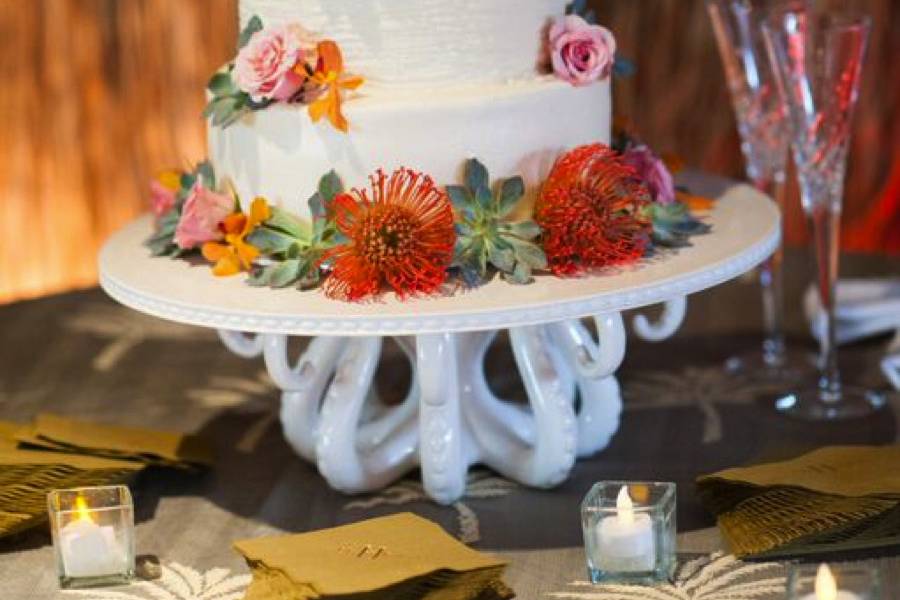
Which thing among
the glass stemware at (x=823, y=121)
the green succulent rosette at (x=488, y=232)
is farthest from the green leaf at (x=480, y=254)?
the glass stemware at (x=823, y=121)

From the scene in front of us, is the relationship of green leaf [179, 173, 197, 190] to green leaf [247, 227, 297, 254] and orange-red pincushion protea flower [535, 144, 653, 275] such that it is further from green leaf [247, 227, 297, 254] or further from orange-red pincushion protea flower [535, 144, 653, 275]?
orange-red pincushion protea flower [535, 144, 653, 275]

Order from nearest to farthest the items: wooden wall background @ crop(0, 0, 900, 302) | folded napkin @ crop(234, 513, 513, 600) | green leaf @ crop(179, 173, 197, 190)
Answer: folded napkin @ crop(234, 513, 513, 600), green leaf @ crop(179, 173, 197, 190), wooden wall background @ crop(0, 0, 900, 302)

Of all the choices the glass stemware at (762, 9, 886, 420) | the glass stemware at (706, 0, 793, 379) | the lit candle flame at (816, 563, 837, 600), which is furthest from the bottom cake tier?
the lit candle flame at (816, 563, 837, 600)

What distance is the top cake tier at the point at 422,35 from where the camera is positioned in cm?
180

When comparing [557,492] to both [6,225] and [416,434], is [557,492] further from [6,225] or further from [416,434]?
[6,225]

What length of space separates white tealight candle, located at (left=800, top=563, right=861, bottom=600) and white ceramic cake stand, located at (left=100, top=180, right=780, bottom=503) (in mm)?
372

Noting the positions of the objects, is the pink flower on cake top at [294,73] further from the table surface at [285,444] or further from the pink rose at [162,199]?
the table surface at [285,444]

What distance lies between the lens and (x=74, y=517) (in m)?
1.66

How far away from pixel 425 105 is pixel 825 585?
0.68 metres

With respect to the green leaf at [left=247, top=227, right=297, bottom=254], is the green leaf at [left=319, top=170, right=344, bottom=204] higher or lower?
higher

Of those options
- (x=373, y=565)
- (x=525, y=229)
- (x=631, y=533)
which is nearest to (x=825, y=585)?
(x=631, y=533)

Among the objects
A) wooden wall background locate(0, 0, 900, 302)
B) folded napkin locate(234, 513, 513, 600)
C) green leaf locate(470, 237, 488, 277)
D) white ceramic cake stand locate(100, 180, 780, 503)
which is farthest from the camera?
wooden wall background locate(0, 0, 900, 302)

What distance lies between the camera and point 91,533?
1.66 meters

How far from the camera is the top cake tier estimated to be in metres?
1.80
